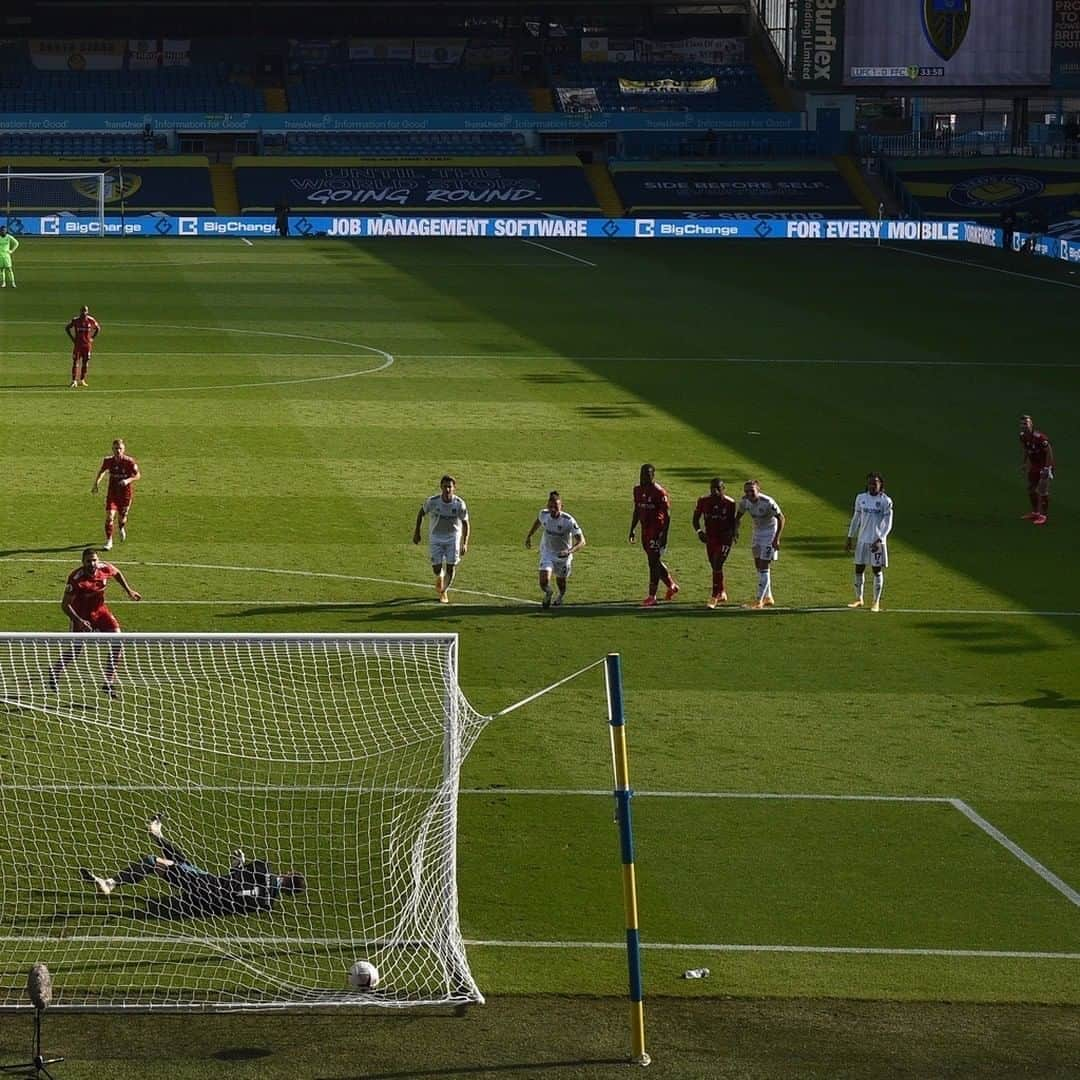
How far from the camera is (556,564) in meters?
23.4

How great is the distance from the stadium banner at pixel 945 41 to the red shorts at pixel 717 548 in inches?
2522

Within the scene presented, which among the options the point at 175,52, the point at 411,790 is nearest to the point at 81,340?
the point at 411,790

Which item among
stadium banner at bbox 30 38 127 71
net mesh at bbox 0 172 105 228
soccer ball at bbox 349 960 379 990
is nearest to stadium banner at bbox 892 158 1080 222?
net mesh at bbox 0 172 105 228

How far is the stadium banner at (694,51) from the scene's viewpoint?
324 feet

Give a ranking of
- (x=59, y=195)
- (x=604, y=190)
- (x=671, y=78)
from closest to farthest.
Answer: (x=59, y=195)
(x=604, y=190)
(x=671, y=78)

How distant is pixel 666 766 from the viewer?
17750mm

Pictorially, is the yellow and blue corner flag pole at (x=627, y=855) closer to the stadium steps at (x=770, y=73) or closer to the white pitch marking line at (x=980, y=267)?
the white pitch marking line at (x=980, y=267)

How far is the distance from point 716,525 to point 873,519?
6.13 feet

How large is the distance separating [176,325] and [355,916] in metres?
37.3

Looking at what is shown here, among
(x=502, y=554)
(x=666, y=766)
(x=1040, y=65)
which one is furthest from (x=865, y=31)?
(x=666, y=766)

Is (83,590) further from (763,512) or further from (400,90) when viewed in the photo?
(400,90)

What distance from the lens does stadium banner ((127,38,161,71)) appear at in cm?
9775

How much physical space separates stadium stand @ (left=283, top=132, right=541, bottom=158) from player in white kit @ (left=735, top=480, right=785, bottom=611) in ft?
222

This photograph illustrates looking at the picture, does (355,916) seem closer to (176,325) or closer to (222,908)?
(222,908)
